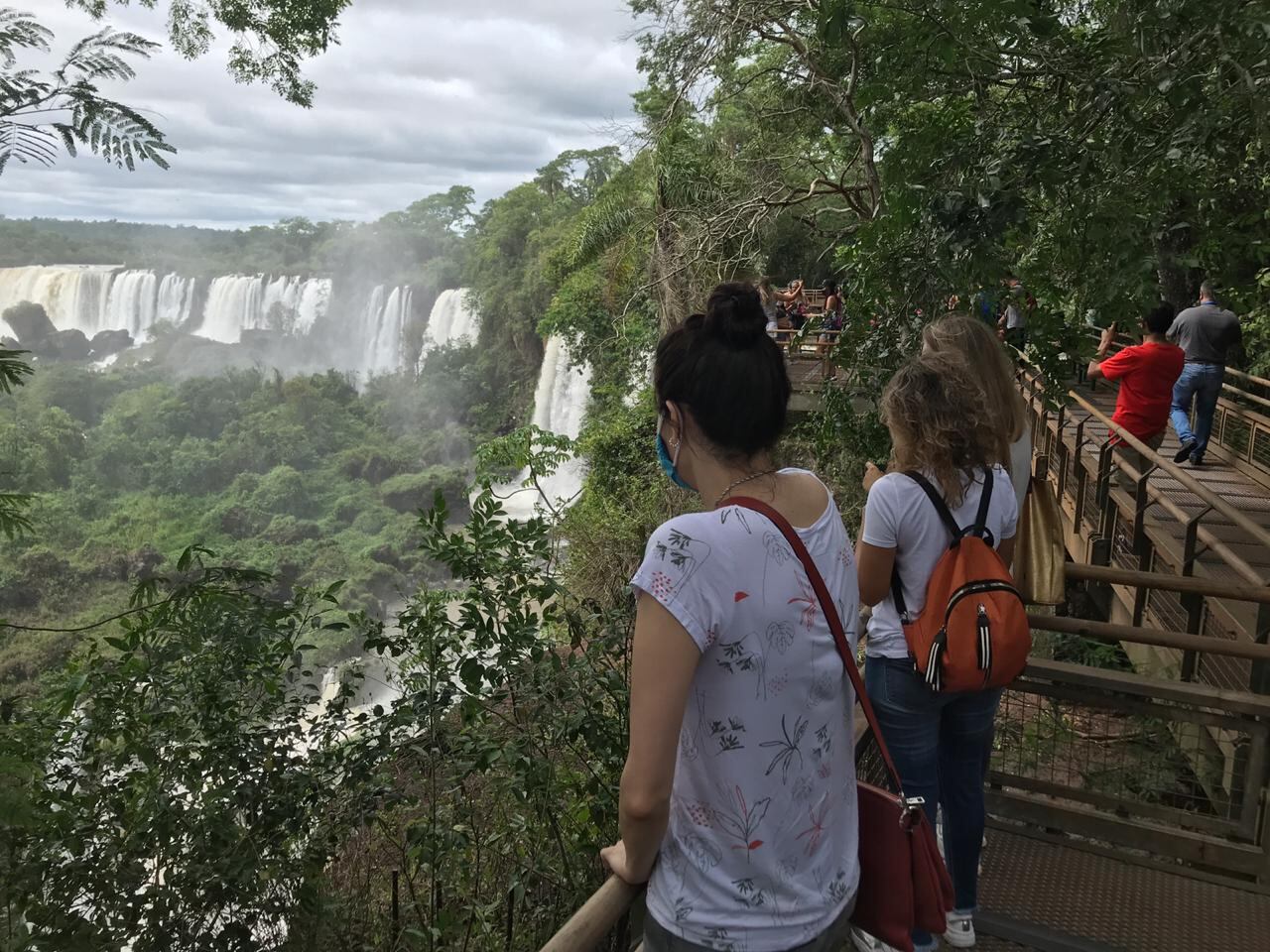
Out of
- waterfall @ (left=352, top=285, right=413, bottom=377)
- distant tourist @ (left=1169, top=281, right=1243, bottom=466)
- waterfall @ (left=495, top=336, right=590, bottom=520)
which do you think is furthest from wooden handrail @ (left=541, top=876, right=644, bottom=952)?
waterfall @ (left=352, top=285, right=413, bottom=377)

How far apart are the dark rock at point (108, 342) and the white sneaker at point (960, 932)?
1907 inches

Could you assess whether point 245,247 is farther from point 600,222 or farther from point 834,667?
point 834,667

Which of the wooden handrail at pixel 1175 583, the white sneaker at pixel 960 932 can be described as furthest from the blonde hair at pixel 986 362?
the white sneaker at pixel 960 932

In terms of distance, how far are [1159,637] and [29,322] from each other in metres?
47.9

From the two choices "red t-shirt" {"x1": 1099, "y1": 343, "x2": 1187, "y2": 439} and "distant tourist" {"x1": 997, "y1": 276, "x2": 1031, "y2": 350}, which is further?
"red t-shirt" {"x1": 1099, "y1": 343, "x2": 1187, "y2": 439}

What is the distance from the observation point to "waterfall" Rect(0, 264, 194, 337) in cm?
4056

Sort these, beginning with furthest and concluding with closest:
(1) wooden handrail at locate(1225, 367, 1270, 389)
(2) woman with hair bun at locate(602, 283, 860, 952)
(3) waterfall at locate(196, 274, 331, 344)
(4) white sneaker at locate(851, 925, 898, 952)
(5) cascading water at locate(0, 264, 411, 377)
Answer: (3) waterfall at locate(196, 274, 331, 344)
(5) cascading water at locate(0, 264, 411, 377)
(1) wooden handrail at locate(1225, 367, 1270, 389)
(4) white sneaker at locate(851, 925, 898, 952)
(2) woman with hair bun at locate(602, 283, 860, 952)

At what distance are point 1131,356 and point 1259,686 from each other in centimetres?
361

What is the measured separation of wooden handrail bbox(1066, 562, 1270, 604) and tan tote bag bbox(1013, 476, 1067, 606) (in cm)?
29

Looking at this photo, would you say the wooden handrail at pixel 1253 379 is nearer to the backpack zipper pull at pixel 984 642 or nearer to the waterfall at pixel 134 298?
the backpack zipper pull at pixel 984 642

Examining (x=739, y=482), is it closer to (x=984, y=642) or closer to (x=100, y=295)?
(x=984, y=642)

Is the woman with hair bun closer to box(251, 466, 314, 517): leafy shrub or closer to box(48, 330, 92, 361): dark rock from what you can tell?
box(251, 466, 314, 517): leafy shrub

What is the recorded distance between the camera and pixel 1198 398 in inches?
290

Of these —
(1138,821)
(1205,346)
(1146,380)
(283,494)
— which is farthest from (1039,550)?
(283,494)
